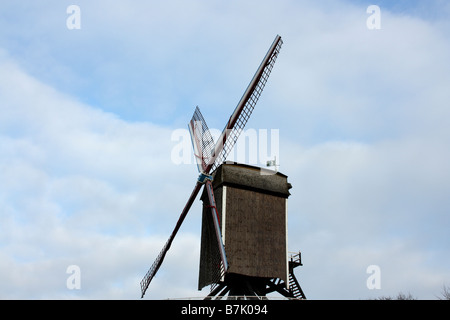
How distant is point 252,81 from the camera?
2786 cm

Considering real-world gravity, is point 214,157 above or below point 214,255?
above

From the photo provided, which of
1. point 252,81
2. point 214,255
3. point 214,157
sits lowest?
point 214,255

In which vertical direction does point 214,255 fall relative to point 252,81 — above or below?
below

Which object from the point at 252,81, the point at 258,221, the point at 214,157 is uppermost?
the point at 252,81
